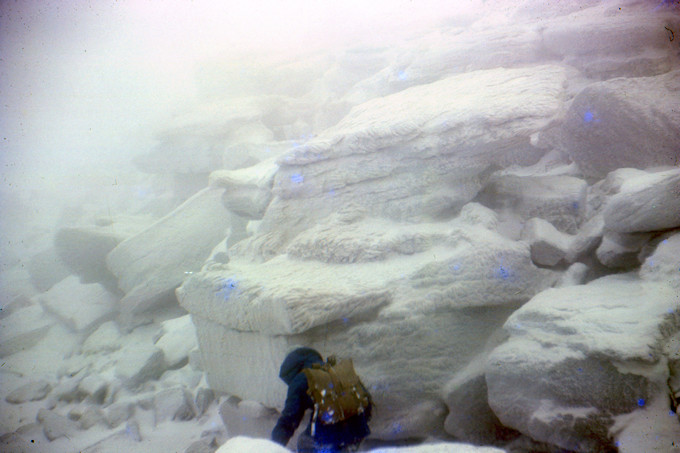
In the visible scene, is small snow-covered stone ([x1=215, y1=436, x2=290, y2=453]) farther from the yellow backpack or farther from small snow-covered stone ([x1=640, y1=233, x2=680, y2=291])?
small snow-covered stone ([x1=640, y1=233, x2=680, y2=291])

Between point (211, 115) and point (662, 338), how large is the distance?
8643 mm

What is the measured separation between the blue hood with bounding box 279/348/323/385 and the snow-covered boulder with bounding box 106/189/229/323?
12.5 feet

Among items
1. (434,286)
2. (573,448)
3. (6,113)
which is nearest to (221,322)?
(434,286)

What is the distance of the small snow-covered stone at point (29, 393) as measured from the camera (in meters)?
4.10

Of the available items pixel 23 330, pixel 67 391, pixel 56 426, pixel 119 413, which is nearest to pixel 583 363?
pixel 119 413

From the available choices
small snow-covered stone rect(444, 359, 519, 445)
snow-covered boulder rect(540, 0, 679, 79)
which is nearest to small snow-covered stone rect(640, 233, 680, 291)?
small snow-covered stone rect(444, 359, 519, 445)

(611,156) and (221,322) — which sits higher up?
(611,156)

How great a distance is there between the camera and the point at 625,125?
3141 mm

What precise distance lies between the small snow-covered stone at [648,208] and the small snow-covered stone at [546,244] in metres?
0.37

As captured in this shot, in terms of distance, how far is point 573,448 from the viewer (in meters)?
1.64

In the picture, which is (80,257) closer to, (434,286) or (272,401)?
(272,401)

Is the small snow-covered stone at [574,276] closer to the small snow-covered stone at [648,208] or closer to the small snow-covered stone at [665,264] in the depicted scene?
the small snow-covered stone at [648,208]

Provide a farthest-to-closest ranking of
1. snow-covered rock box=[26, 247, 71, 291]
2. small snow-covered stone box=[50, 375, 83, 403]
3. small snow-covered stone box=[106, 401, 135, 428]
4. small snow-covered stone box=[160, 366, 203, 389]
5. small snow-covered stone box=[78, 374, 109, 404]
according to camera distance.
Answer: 1. snow-covered rock box=[26, 247, 71, 291]
2. small snow-covered stone box=[50, 375, 83, 403]
3. small snow-covered stone box=[78, 374, 109, 404]
4. small snow-covered stone box=[160, 366, 203, 389]
5. small snow-covered stone box=[106, 401, 135, 428]

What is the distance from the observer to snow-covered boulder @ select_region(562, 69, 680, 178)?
300 cm
